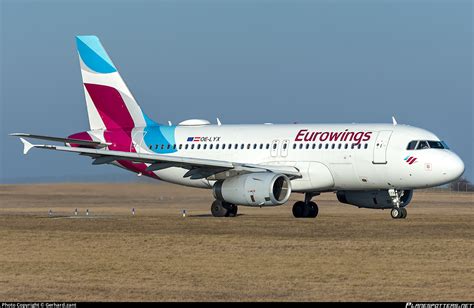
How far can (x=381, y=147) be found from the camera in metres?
Result: 44.7

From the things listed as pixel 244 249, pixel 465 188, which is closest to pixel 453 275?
pixel 244 249

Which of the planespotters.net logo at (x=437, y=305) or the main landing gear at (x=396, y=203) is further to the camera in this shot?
the main landing gear at (x=396, y=203)

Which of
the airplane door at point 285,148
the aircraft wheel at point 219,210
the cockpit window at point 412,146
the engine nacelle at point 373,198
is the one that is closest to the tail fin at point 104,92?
the aircraft wheel at point 219,210

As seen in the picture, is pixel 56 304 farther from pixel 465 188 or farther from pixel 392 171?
pixel 465 188

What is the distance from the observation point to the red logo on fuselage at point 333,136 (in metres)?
45.6

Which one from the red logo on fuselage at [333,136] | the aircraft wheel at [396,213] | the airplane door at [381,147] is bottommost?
the aircraft wheel at [396,213]

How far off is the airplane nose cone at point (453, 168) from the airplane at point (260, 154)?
0.13ft

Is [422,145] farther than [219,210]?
No

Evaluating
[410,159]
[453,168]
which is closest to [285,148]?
[410,159]

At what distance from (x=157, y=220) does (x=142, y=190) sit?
16.5 meters

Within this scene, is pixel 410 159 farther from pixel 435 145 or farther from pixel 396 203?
pixel 396 203

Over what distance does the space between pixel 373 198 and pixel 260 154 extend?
5.48 meters

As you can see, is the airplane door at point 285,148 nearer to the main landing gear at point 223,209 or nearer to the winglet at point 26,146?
the main landing gear at point 223,209

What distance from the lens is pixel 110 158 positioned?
47.5m
